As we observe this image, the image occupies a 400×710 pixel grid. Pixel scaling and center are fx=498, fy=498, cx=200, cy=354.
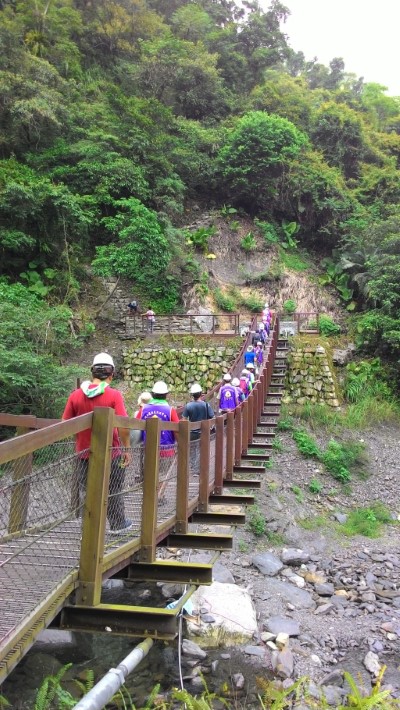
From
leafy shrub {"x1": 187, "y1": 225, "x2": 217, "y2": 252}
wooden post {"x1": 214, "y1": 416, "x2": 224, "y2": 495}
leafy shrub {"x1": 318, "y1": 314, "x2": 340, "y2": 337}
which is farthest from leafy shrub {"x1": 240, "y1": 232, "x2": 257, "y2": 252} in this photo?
wooden post {"x1": 214, "y1": 416, "x2": 224, "y2": 495}

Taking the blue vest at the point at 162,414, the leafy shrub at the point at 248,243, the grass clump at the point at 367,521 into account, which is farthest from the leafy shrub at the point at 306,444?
the leafy shrub at the point at 248,243

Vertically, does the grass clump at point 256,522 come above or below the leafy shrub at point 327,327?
below

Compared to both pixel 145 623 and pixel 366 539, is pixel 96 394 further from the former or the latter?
pixel 366 539

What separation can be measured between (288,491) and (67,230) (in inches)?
433

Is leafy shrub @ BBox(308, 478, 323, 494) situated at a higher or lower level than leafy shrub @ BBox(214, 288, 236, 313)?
lower

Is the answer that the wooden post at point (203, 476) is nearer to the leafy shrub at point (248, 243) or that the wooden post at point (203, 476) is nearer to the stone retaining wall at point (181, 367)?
the stone retaining wall at point (181, 367)

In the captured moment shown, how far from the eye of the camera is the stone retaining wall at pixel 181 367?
1435 centimetres

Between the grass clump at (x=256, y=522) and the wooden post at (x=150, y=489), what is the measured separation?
23.3 ft

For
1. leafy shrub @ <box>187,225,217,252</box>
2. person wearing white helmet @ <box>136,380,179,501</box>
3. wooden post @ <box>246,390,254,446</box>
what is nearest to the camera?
person wearing white helmet @ <box>136,380,179,501</box>

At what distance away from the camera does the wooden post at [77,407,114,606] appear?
8.38 feet

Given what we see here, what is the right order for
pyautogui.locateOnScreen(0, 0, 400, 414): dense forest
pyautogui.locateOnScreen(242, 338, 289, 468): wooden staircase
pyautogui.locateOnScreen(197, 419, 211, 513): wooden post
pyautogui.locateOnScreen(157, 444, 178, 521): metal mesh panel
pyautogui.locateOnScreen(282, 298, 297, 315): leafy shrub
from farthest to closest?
pyautogui.locateOnScreen(282, 298, 297, 315): leafy shrub, pyautogui.locateOnScreen(0, 0, 400, 414): dense forest, pyautogui.locateOnScreen(242, 338, 289, 468): wooden staircase, pyautogui.locateOnScreen(197, 419, 211, 513): wooden post, pyautogui.locateOnScreen(157, 444, 178, 521): metal mesh panel

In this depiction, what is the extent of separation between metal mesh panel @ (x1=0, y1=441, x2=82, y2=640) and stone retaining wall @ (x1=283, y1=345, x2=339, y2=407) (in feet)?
39.5

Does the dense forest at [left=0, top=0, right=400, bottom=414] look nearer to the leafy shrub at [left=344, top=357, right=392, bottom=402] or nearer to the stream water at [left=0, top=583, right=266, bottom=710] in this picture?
the leafy shrub at [left=344, top=357, right=392, bottom=402]

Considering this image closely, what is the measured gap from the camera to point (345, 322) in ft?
63.3
